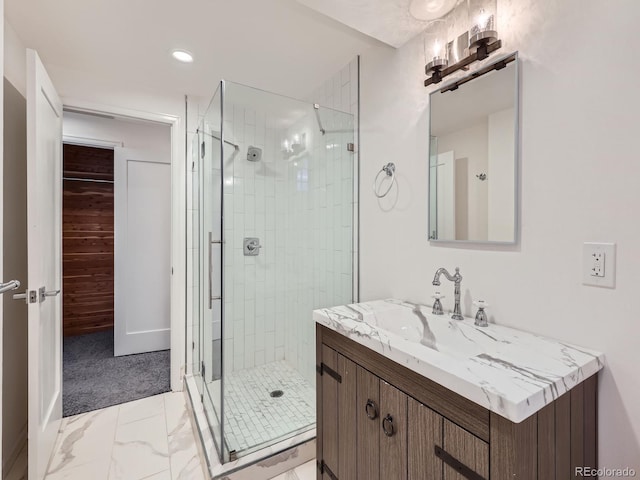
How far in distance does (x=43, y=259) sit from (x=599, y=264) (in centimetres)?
230

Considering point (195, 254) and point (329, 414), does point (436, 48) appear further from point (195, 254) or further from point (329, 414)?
point (195, 254)

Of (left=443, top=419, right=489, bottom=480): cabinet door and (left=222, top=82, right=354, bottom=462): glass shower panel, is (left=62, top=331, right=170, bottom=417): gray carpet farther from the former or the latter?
(left=443, top=419, right=489, bottom=480): cabinet door

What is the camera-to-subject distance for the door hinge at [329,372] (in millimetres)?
1193

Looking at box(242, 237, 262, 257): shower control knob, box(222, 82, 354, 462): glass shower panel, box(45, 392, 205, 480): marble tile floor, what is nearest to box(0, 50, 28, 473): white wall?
box(45, 392, 205, 480): marble tile floor

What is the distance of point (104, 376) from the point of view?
8.20 feet

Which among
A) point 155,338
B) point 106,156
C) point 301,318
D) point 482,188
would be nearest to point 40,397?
point 301,318

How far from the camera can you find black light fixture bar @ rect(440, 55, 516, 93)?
1087 millimetres

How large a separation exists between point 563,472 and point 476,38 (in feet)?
4.59

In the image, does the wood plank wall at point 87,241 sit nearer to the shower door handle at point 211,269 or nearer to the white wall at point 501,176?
the shower door handle at point 211,269

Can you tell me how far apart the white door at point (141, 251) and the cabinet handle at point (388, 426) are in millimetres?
2822

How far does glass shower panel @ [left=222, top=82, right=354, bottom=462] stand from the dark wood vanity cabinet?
733 mm

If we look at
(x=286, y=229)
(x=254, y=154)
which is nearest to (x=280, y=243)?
(x=286, y=229)

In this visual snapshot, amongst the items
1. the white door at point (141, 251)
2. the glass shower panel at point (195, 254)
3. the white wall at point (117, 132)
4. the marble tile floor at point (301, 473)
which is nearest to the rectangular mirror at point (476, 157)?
the marble tile floor at point (301, 473)

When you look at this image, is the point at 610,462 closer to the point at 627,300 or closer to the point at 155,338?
the point at 627,300
